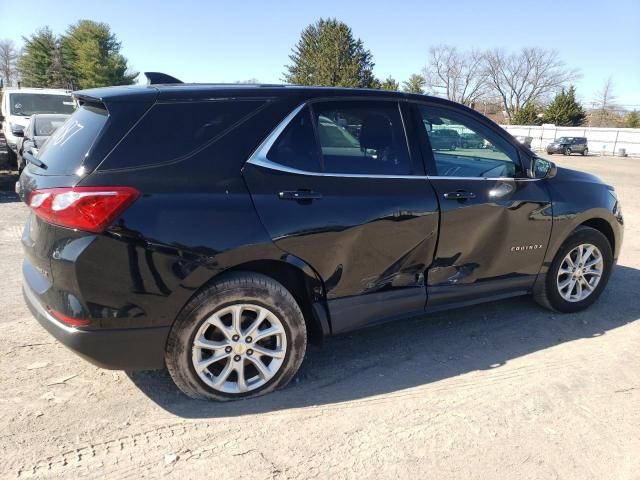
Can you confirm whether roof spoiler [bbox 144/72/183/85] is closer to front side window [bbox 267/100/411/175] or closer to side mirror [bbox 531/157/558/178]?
front side window [bbox 267/100/411/175]

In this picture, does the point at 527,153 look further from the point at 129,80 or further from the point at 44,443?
the point at 129,80

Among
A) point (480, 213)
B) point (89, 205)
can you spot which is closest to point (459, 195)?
point (480, 213)

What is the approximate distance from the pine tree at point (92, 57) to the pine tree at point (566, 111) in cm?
4469

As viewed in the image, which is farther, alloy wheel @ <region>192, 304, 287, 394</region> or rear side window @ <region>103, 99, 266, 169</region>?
alloy wheel @ <region>192, 304, 287, 394</region>

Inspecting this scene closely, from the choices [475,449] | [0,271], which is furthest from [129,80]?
[475,449]

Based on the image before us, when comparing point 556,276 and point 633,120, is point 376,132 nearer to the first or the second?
point 556,276

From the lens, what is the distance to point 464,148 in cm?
402

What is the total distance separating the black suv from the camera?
104 inches

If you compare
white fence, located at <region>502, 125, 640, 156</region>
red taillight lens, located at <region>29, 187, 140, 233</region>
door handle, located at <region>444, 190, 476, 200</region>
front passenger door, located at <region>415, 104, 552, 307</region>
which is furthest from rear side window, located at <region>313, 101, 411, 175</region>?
white fence, located at <region>502, 125, 640, 156</region>

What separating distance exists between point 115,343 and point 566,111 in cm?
6093

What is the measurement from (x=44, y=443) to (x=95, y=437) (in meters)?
0.24

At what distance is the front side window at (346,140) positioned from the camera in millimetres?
3105

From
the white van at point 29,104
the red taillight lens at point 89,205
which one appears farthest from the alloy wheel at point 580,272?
the white van at point 29,104

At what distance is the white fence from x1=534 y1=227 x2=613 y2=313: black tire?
138 ft
